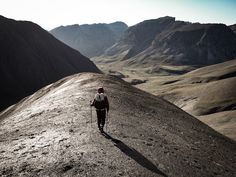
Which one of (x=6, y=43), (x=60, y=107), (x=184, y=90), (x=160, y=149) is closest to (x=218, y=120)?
(x=184, y=90)

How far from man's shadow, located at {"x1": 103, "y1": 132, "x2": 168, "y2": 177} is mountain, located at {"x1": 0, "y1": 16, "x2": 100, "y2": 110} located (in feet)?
251

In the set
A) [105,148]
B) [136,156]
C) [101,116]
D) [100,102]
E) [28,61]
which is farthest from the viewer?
[28,61]

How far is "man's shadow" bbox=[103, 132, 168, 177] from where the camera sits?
15633mm

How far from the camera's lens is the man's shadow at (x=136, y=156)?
15633 millimetres

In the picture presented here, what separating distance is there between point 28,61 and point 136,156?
99759 mm

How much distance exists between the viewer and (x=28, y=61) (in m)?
111

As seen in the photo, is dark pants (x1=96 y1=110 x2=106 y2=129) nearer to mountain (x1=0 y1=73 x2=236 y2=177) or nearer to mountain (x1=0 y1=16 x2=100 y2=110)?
mountain (x1=0 y1=73 x2=236 y2=177)

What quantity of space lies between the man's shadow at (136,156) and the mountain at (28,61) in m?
76.4

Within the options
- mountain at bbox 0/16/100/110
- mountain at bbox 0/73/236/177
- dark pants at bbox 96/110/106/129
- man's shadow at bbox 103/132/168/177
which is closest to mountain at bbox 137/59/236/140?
mountain at bbox 0/16/100/110

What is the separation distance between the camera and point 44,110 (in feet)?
94.2

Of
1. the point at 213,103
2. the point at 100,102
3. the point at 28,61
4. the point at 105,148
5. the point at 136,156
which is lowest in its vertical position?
the point at 213,103

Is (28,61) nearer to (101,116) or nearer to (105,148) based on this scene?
(101,116)

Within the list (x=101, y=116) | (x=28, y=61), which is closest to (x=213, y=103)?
(x=28, y=61)

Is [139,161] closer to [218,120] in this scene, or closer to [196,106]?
[218,120]
